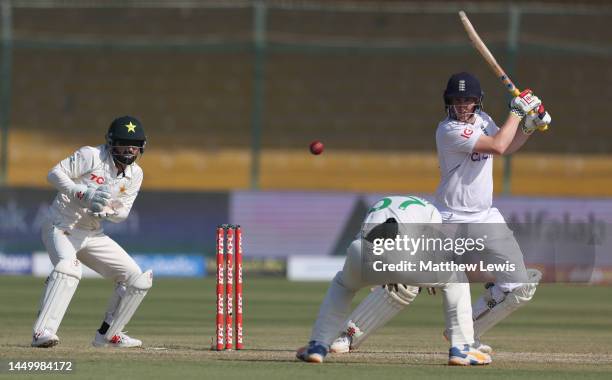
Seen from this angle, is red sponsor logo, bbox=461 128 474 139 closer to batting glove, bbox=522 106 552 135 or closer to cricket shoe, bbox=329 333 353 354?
batting glove, bbox=522 106 552 135

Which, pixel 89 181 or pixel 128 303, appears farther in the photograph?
pixel 128 303

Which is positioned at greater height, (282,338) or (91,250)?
(91,250)

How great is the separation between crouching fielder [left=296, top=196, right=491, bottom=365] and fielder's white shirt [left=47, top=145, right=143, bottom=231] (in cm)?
193

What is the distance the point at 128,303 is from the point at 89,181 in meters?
0.89

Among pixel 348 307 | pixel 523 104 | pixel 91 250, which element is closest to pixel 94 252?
pixel 91 250

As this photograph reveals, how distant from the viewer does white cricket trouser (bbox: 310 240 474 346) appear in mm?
7375

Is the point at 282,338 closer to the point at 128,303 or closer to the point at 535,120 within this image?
the point at 128,303

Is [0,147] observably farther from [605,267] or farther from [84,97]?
[605,267]

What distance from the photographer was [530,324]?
1188cm

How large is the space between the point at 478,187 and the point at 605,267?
969 cm

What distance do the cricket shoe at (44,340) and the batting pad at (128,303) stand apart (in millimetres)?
515

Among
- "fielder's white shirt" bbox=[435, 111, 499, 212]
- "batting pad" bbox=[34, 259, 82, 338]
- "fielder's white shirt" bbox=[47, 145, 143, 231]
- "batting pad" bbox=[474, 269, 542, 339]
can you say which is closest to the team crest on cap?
"fielder's white shirt" bbox=[47, 145, 143, 231]

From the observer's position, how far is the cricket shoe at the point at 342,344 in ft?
27.6

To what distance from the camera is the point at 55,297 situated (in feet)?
27.6
